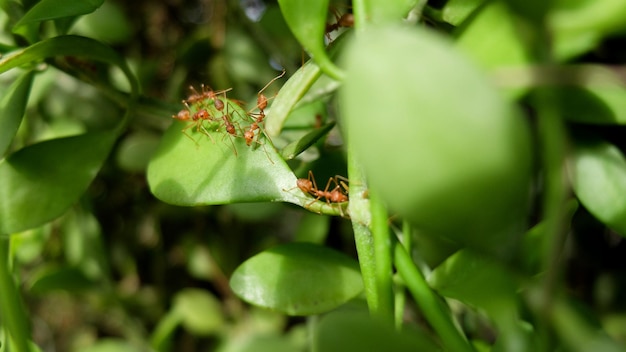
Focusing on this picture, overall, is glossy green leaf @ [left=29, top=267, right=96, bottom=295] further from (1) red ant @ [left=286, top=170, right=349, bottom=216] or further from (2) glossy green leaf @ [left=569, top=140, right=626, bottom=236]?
(2) glossy green leaf @ [left=569, top=140, right=626, bottom=236]

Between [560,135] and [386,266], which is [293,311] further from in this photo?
[560,135]

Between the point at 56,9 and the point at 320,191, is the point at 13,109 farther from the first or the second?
the point at 320,191

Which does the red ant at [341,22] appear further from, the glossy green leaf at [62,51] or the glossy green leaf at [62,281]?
the glossy green leaf at [62,281]

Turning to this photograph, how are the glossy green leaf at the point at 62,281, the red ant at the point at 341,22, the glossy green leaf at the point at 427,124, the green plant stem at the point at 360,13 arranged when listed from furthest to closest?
the glossy green leaf at the point at 62,281
the red ant at the point at 341,22
the green plant stem at the point at 360,13
the glossy green leaf at the point at 427,124

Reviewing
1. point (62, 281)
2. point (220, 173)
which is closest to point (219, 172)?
point (220, 173)

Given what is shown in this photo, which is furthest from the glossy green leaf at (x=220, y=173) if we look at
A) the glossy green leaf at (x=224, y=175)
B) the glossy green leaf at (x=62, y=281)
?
the glossy green leaf at (x=62, y=281)
